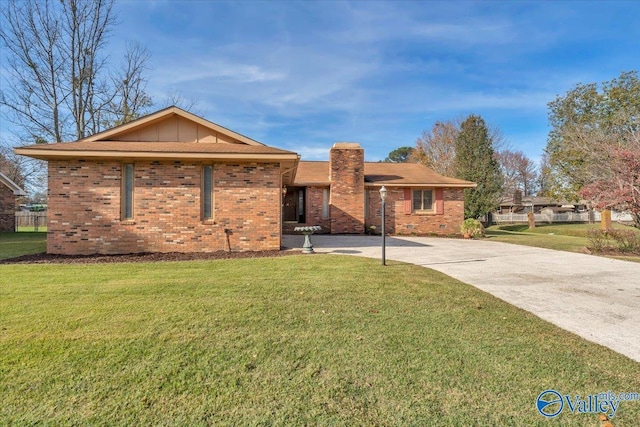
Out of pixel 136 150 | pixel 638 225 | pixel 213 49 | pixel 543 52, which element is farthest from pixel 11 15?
pixel 638 225

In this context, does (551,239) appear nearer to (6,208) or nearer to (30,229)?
(6,208)

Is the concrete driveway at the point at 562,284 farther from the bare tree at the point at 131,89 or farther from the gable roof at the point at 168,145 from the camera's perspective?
the bare tree at the point at 131,89

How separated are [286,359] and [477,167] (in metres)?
24.9

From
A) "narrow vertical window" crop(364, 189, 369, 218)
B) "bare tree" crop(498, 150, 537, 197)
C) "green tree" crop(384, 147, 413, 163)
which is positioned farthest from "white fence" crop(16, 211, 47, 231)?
"bare tree" crop(498, 150, 537, 197)

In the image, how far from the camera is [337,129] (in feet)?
72.4

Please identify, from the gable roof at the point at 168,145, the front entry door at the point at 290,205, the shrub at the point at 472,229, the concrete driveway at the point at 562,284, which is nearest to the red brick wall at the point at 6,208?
the gable roof at the point at 168,145

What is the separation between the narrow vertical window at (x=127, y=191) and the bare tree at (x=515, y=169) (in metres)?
42.6

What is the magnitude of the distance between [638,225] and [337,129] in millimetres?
16253

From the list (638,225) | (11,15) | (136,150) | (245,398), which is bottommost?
(245,398)

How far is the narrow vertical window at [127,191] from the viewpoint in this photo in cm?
907

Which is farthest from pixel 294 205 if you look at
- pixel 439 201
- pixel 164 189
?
pixel 164 189

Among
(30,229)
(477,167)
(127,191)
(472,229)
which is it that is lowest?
(30,229)

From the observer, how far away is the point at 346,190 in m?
15.9

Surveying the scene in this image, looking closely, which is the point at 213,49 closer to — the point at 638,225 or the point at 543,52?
the point at 543,52
